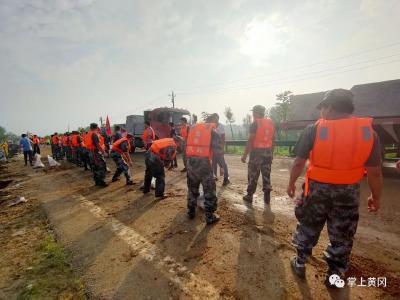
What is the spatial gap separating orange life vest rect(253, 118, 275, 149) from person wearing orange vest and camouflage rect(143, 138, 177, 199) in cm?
205

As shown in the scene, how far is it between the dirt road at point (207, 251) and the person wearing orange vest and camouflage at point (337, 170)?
604 mm

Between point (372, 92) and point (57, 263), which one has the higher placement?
point (372, 92)

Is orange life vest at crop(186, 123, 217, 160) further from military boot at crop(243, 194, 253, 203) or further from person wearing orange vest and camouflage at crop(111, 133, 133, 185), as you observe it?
person wearing orange vest and camouflage at crop(111, 133, 133, 185)

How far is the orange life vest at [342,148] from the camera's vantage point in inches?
89.5

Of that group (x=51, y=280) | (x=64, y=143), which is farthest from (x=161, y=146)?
(x=64, y=143)

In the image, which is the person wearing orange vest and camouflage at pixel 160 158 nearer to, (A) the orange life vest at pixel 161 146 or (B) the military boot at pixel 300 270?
(A) the orange life vest at pixel 161 146

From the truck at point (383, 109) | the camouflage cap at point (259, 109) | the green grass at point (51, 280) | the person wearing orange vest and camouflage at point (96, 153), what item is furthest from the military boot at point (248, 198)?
the truck at point (383, 109)

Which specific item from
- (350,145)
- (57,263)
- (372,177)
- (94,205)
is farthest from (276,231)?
(94,205)

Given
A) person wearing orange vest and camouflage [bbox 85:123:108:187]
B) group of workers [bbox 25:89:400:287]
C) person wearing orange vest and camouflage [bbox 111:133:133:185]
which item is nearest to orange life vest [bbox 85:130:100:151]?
person wearing orange vest and camouflage [bbox 85:123:108:187]

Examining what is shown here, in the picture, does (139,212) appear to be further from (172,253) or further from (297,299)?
(297,299)

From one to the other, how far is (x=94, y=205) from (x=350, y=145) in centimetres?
586

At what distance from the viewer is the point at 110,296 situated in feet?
8.71

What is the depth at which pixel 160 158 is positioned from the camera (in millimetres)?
5969

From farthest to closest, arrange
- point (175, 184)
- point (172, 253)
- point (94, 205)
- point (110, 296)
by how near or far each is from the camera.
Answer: point (175, 184), point (94, 205), point (172, 253), point (110, 296)
